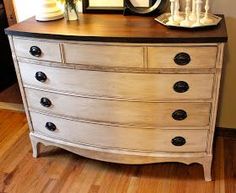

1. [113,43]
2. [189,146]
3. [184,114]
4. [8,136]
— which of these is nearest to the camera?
[113,43]

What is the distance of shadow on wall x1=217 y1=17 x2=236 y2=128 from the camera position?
72.1 inches

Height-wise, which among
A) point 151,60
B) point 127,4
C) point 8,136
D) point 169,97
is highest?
point 127,4

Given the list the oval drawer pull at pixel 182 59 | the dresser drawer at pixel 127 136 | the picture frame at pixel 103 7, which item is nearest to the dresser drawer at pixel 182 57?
the oval drawer pull at pixel 182 59

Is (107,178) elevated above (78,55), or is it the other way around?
(78,55)

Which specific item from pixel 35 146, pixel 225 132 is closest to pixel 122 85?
pixel 35 146

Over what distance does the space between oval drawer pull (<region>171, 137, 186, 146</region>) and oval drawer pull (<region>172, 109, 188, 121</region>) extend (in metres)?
0.14

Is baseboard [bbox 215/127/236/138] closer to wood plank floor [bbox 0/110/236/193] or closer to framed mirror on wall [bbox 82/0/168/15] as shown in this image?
wood plank floor [bbox 0/110/236/193]

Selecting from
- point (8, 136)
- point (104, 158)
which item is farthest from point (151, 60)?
point (8, 136)

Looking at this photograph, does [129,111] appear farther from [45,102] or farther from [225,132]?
[225,132]

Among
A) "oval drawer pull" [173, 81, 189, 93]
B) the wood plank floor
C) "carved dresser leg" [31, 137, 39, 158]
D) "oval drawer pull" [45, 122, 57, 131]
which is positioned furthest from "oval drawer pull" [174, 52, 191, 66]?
"carved dresser leg" [31, 137, 39, 158]

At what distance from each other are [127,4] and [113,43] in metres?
0.43

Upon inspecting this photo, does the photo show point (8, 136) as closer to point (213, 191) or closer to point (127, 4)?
point (127, 4)

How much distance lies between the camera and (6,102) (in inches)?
109

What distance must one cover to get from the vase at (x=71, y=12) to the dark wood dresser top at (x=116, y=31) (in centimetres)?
3
